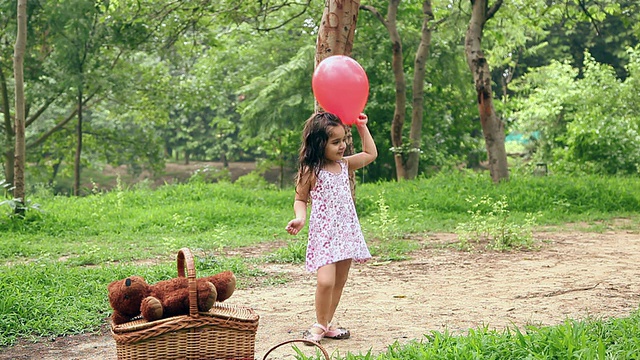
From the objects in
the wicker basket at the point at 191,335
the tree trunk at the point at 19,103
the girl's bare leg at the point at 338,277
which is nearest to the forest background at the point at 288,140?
the tree trunk at the point at 19,103

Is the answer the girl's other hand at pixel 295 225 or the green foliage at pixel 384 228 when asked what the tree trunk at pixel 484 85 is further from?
the girl's other hand at pixel 295 225

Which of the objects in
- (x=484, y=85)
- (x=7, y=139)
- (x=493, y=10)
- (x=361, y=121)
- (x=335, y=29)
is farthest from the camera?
(x=7, y=139)

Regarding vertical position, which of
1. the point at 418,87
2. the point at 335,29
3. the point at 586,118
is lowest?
A: the point at 586,118

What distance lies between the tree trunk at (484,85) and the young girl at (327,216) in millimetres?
8100

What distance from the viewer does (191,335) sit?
12.2ft

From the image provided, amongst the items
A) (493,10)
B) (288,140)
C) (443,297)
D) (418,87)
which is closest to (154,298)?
(443,297)

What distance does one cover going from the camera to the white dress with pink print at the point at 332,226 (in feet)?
15.6

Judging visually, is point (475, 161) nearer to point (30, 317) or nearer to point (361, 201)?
point (361, 201)

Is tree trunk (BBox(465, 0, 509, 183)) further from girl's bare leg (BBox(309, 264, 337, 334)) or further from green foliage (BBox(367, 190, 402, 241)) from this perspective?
girl's bare leg (BBox(309, 264, 337, 334))

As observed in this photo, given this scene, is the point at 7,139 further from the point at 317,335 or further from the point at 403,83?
the point at 317,335

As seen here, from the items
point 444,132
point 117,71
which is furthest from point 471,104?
point 117,71

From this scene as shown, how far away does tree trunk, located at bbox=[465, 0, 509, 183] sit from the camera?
12.5 m

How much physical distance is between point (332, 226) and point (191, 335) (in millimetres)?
1361

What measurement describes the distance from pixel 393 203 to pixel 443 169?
773 centimetres
